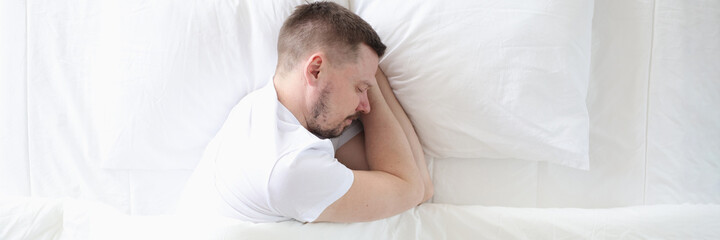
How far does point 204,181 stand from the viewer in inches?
44.7

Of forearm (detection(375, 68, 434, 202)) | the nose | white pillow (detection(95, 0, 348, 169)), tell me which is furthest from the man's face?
white pillow (detection(95, 0, 348, 169))

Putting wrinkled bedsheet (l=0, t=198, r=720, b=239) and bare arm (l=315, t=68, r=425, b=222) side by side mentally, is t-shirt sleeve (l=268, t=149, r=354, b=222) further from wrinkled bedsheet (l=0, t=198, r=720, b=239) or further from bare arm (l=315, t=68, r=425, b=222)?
wrinkled bedsheet (l=0, t=198, r=720, b=239)

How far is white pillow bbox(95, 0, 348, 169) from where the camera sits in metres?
1.28

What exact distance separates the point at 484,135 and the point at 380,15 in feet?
1.21

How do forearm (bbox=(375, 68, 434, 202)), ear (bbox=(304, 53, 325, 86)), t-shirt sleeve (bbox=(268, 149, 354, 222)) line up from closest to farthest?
1. t-shirt sleeve (bbox=(268, 149, 354, 222))
2. ear (bbox=(304, 53, 325, 86))
3. forearm (bbox=(375, 68, 434, 202))

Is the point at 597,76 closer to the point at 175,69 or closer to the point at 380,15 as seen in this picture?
the point at 380,15

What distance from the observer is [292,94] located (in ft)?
3.77

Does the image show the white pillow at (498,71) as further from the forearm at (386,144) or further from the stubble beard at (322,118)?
the stubble beard at (322,118)

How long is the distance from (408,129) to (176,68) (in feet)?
1.87

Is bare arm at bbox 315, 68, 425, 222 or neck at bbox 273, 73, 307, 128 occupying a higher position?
neck at bbox 273, 73, 307, 128

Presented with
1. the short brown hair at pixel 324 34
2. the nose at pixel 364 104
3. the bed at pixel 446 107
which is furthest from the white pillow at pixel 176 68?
the nose at pixel 364 104

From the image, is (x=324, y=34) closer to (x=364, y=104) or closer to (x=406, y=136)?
(x=364, y=104)

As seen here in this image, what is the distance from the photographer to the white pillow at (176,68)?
1.28m

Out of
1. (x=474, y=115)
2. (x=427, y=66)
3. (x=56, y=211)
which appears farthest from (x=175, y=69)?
(x=474, y=115)
